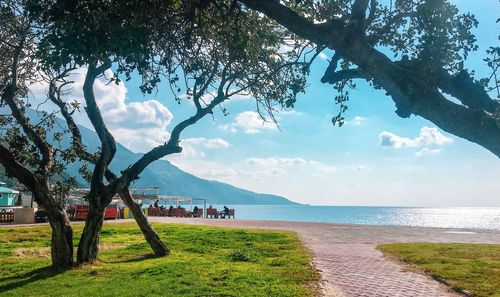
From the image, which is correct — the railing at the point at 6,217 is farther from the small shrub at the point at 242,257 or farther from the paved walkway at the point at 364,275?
the small shrub at the point at 242,257

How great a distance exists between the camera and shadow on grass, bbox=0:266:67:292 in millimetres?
11625

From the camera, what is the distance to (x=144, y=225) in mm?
16875

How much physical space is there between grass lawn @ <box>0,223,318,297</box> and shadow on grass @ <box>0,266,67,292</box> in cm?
2

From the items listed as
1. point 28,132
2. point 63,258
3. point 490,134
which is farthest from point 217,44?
point 490,134

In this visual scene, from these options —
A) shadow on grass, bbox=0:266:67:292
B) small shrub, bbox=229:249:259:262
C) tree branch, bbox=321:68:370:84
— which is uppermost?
tree branch, bbox=321:68:370:84

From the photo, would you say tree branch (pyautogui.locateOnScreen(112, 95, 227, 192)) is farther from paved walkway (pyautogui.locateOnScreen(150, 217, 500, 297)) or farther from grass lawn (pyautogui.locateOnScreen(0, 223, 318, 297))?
paved walkway (pyautogui.locateOnScreen(150, 217, 500, 297))

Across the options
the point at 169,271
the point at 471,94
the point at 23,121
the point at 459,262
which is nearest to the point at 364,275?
the point at 459,262

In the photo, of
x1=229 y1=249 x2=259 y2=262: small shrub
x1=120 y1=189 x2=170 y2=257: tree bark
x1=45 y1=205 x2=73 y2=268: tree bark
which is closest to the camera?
x1=45 y1=205 x2=73 y2=268: tree bark

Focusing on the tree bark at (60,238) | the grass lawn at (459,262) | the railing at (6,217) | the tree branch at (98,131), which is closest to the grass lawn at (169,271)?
the tree bark at (60,238)

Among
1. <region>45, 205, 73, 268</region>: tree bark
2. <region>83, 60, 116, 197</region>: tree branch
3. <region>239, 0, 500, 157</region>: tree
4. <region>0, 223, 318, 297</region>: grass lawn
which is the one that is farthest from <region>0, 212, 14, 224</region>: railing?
<region>239, 0, 500, 157</region>: tree

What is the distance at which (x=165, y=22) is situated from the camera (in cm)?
1020

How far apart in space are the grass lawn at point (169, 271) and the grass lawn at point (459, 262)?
12.2ft

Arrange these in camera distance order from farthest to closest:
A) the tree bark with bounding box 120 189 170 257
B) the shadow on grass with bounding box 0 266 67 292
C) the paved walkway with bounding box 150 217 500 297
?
the tree bark with bounding box 120 189 170 257 → the shadow on grass with bounding box 0 266 67 292 → the paved walkway with bounding box 150 217 500 297

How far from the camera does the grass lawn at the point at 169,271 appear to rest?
10.8 meters
